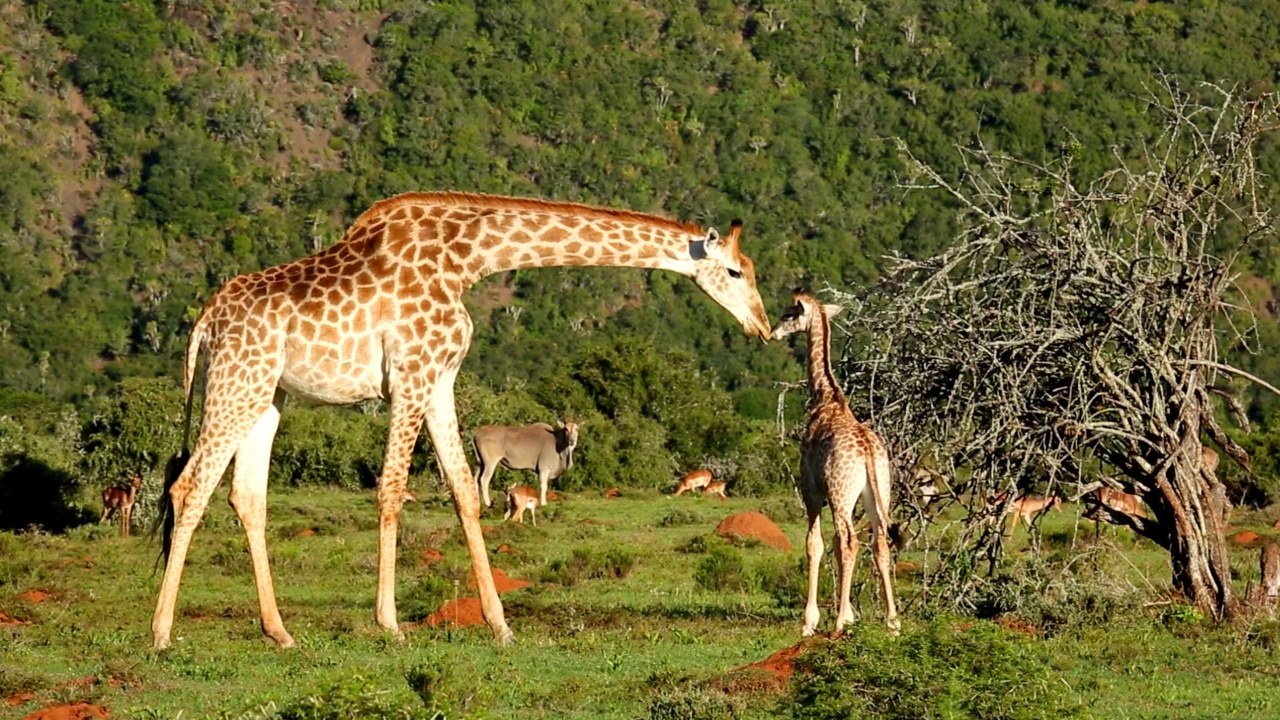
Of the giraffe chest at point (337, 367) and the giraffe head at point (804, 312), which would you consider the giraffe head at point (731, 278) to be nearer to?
the giraffe head at point (804, 312)

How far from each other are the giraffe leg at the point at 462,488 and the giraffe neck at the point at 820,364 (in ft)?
8.36

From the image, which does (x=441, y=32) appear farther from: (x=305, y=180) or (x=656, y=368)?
(x=656, y=368)

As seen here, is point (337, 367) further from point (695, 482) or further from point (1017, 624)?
point (695, 482)

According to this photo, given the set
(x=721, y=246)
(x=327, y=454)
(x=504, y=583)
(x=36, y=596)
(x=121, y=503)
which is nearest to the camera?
(x=721, y=246)

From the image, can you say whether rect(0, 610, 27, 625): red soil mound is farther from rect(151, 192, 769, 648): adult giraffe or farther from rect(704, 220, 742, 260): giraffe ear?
rect(704, 220, 742, 260): giraffe ear

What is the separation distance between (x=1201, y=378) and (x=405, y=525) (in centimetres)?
1181

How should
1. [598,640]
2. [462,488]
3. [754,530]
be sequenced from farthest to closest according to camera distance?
[754,530]
[598,640]
[462,488]

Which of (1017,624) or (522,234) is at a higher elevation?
(522,234)

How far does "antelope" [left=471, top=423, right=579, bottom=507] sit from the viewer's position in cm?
2972

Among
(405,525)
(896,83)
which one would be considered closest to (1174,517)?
(405,525)

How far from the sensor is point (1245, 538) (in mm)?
23234

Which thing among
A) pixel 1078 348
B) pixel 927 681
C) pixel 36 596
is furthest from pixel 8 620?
pixel 927 681

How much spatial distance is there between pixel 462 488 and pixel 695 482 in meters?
19.9

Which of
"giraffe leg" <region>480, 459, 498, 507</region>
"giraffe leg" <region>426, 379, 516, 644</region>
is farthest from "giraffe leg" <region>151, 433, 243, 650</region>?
"giraffe leg" <region>480, 459, 498, 507</region>
